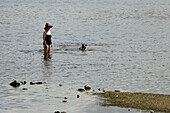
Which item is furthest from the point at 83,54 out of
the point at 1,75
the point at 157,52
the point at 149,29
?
the point at 149,29

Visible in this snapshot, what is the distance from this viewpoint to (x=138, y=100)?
12.6 m

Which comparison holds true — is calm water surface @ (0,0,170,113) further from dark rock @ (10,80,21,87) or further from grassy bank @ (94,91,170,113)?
grassy bank @ (94,91,170,113)

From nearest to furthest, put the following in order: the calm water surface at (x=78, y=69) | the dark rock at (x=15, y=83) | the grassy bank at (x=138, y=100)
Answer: the grassy bank at (x=138, y=100), the calm water surface at (x=78, y=69), the dark rock at (x=15, y=83)

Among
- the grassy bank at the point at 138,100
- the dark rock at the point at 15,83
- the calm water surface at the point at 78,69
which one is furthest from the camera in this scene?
the dark rock at the point at 15,83

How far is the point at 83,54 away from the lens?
22.6 metres

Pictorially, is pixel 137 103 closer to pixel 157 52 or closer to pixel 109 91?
pixel 109 91

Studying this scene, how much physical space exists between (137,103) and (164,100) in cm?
94

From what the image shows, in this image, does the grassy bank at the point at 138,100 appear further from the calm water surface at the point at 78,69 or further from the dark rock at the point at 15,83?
the dark rock at the point at 15,83

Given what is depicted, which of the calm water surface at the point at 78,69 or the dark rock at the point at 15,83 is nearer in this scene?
the calm water surface at the point at 78,69

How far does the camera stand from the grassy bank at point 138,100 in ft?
38.7

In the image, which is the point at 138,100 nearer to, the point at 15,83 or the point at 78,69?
the point at 15,83

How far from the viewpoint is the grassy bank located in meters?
11.8

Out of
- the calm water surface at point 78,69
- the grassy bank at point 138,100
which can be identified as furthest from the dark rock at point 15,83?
the grassy bank at point 138,100

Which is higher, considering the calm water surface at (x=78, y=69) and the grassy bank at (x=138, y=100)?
the calm water surface at (x=78, y=69)
